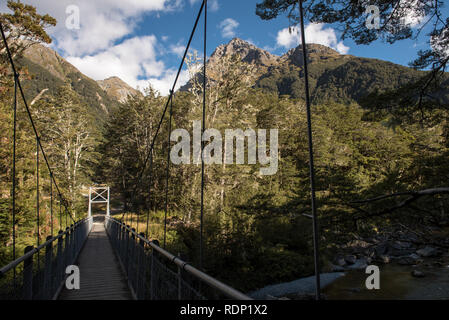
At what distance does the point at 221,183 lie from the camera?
12.8 metres

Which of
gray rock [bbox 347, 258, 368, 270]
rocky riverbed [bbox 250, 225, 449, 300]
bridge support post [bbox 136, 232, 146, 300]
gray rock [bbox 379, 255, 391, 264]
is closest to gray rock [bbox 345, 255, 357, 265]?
rocky riverbed [bbox 250, 225, 449, 300]

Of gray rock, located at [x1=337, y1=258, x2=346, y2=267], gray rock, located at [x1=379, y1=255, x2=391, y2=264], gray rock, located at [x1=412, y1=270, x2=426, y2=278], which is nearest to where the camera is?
gray rock, located at [x1=412, y1=270, x2=426, y2=278]

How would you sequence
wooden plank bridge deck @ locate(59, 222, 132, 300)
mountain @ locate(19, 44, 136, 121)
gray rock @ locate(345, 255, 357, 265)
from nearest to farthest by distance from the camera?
wooden plank bridge deck @ locate(59, 222, 132, 300) < gray rock @ locate(345, 255, 357, 265) < mountain @ locate(19, 44, 136, 121)

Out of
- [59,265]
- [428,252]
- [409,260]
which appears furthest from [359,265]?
[59,265]

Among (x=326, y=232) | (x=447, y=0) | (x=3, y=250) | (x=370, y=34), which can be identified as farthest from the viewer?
(x=3, y=250)

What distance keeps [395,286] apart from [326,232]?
6666 millimetres

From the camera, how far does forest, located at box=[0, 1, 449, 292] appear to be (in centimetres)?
494

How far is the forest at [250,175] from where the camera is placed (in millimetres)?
4941

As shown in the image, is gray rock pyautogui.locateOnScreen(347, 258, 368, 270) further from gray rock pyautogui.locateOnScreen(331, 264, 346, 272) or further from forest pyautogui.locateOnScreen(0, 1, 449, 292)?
forest pyautogui.locateOnScreen(0, 1, 449, 292)

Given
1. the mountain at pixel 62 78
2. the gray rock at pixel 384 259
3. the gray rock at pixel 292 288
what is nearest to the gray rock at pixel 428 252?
the gray rock at pixel 384 259

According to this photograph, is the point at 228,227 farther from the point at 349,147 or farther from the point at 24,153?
the point at 349,147

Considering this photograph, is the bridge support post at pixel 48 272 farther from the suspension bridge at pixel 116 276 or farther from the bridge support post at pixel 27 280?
the bridge support post at pixel 27 280
